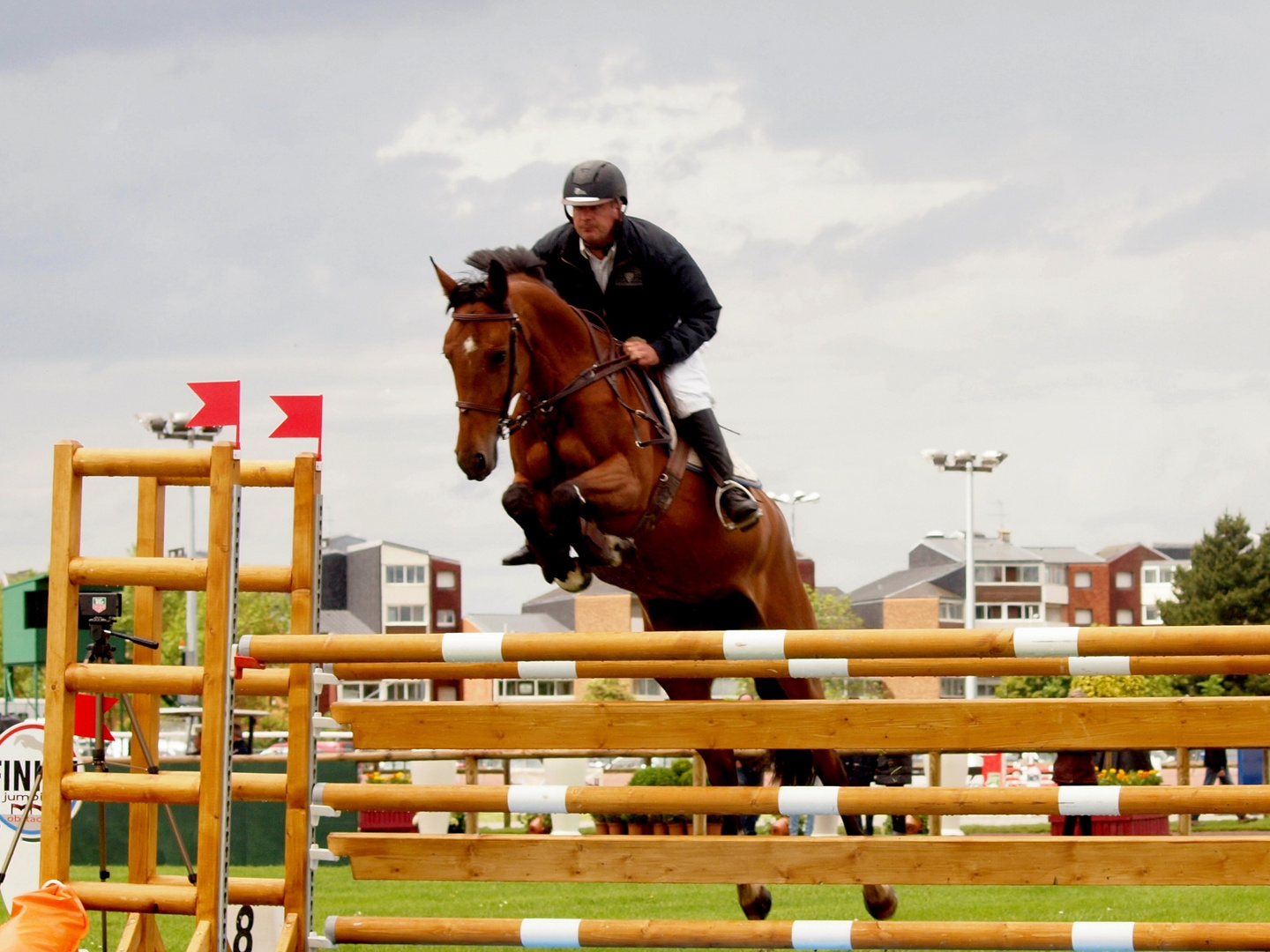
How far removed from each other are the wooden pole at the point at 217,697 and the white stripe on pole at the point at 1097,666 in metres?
2.32

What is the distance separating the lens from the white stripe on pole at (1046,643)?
3.69m

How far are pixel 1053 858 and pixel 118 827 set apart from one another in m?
11.4

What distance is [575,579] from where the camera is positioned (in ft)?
17.9

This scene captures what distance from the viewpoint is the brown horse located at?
17.4ft

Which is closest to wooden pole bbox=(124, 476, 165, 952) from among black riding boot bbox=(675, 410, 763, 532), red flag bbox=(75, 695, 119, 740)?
red flag bbox=(75, 695, 119, 740)

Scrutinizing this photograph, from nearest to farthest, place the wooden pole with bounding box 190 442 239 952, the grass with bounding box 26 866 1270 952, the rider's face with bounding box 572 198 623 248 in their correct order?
the wooden pole with bounding box 190 442 239 952
the rider's face with bounding box 572 198 623 248
the grass with bounding box 26 866 1270 952

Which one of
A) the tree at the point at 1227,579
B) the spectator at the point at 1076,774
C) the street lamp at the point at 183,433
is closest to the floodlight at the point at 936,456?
the tree at the point at 1227,579

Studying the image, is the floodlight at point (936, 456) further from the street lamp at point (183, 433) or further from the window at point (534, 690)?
the window at point (534, 690)

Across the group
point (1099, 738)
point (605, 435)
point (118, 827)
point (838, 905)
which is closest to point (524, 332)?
point (605, 435)

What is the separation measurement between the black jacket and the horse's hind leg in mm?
1470

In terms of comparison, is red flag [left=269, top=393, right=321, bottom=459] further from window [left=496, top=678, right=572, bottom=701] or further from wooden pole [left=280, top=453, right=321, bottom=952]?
window [left=496, top=678, right=572, bottom=701]

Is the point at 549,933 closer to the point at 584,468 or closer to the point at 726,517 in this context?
the point at 584,468

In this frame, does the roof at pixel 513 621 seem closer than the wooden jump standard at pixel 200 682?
No

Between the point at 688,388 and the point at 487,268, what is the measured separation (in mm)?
958
